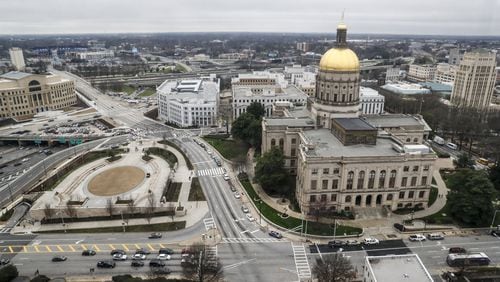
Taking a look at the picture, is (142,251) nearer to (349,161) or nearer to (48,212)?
(48,212)

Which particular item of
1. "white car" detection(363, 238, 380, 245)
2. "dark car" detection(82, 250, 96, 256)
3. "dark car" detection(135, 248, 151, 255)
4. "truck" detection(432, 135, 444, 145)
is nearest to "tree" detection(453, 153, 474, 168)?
"truck" detection(432, 135, 444, 145)

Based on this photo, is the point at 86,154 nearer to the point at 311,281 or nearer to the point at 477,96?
the point at 311,281

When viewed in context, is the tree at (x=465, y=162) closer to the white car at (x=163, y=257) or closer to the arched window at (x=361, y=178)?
the arched window at (x=361, y=178)

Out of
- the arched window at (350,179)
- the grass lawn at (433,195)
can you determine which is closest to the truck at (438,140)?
the grass lawn at (433,195)

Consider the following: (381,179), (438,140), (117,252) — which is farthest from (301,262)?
(438,140)

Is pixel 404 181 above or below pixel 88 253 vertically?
above

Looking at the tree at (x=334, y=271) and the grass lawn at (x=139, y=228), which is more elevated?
the tree at (x=334, y=271)

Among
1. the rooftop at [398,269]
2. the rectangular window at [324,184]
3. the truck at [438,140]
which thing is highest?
the rectangular window at [324,184]

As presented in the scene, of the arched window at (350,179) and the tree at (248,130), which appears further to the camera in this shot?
the tree at (248,130)
